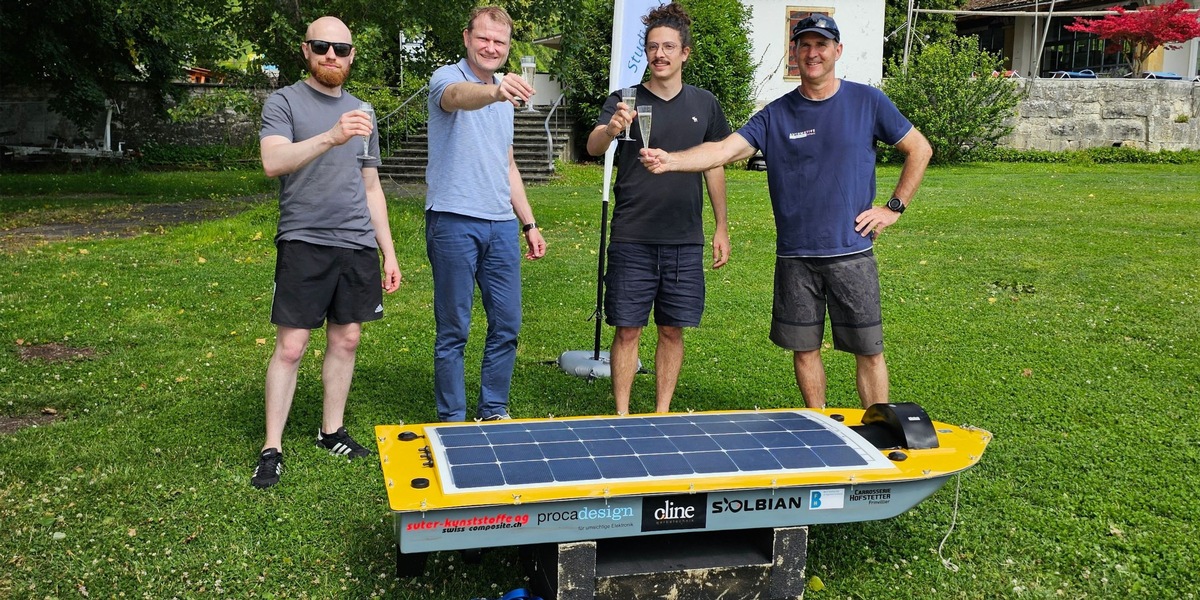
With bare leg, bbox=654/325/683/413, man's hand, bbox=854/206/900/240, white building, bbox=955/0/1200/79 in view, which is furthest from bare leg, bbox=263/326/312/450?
white building, bbox=955/0/1200/79

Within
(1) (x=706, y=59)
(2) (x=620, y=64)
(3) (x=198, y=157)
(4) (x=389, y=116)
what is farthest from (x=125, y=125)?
(2) (x=620, y=64)

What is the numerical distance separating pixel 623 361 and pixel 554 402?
853 mm

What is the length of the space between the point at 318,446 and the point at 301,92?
1.74 meters

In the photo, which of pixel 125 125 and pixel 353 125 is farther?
pixel 125 125

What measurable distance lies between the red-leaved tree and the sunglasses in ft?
85.9

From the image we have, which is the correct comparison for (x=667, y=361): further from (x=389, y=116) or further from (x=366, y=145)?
(x=389, y=116)

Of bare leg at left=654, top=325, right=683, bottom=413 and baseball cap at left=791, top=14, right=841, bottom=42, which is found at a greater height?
baseball cap at left=791, top=14, right=841, bottom=42

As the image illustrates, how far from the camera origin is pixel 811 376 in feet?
16.8

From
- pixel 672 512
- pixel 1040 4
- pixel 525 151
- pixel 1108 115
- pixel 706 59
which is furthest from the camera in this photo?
pixel 1040 4

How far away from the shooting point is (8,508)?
14.7 ft

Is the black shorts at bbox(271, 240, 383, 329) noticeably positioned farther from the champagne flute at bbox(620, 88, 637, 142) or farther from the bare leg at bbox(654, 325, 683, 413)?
the bare leg at bbox(654, 325, 683, 413)

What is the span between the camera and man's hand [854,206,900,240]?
4.79m

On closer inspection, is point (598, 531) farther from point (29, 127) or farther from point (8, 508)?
point (29, 127)

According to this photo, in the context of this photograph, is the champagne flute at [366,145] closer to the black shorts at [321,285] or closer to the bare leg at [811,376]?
the black shorts at [321,285]
